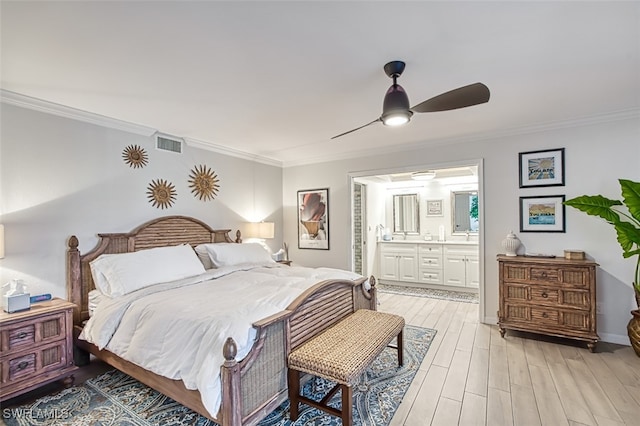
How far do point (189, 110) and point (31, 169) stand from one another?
1.47 meters

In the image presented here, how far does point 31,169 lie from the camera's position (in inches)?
107

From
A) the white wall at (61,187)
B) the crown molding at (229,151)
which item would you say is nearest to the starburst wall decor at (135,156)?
the white wall at (61,187)

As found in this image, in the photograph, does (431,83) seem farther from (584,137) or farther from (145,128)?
(145,128)

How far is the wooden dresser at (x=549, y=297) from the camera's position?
10.2 feet

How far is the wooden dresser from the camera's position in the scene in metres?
3.12

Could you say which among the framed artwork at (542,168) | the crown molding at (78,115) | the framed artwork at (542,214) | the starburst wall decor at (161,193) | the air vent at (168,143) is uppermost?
the crown molding at (78,115)

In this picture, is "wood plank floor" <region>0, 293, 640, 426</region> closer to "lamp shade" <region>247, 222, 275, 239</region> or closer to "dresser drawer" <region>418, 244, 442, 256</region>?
"dresser drawer" <region>418, 244, 442, 256</region>

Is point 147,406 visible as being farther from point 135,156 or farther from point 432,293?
point 432,293

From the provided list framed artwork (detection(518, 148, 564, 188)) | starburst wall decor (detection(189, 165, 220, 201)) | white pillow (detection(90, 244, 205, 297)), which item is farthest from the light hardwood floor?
starburst wall decor (detection(189, 165, 220, 201))

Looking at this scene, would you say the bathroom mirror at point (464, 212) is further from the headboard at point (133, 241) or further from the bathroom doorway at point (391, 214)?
the headboard at point (133, 241)

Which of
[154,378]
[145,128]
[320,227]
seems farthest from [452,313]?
[145,128]

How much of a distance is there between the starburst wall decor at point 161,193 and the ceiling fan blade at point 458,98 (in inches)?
122

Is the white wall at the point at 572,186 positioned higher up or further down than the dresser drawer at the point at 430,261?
higher up

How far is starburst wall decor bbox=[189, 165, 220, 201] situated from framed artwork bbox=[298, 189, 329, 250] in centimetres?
162
